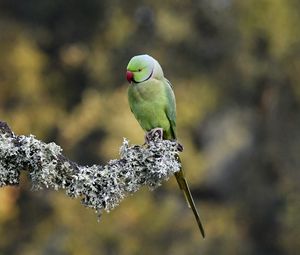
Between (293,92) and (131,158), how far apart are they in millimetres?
6775

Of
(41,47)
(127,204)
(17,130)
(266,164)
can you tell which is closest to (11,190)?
(17,130)

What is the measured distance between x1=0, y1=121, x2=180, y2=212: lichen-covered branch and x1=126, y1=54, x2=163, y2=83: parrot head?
30 cm

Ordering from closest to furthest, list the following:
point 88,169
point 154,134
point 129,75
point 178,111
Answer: point 88,169 → point 129,75 → point 154,134 → point 178,111

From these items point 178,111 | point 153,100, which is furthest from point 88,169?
point 178,111

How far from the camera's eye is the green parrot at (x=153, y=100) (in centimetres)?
279

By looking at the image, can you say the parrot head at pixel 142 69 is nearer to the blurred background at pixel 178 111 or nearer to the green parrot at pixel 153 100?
the green parrot at pixel 153 100

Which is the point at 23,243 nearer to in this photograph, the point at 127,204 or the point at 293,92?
the point at 127,204

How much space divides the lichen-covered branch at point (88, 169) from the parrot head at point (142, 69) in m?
0.30

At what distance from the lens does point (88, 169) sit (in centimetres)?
235

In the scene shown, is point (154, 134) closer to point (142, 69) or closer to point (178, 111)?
point (142, 69)

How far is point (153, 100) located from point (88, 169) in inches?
24.1

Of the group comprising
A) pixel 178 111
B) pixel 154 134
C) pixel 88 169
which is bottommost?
pixel 88 169

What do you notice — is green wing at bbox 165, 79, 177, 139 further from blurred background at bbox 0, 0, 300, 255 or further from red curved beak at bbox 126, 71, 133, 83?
blurred background at bbox 0, 0, 300, 255

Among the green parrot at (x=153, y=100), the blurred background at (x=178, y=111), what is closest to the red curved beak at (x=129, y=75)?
the green parrot at (x=153, y=100)
